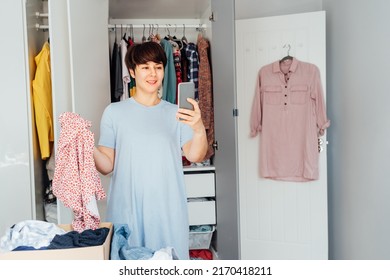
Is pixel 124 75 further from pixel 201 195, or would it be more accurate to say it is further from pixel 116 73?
A: pixel 201 195

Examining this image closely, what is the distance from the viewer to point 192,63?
10.3 feet

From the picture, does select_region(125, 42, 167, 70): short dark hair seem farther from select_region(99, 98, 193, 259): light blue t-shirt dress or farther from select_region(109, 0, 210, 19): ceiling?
select_region(109, 0, 210, 19): ceiling

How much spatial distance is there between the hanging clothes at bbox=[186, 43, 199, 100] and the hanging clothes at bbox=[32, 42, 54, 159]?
1.32 meters

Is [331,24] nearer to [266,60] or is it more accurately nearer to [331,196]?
[266,60]

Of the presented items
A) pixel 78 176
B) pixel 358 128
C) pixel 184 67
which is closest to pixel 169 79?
pixel 184 67

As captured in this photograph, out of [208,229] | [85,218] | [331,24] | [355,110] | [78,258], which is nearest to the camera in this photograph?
[78,258]

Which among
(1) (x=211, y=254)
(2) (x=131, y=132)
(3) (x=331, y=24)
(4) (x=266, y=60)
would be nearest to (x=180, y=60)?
(4) (x=266, y=60)

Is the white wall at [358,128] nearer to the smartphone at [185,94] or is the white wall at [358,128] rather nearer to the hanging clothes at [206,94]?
the hanging clothes at [206,94]

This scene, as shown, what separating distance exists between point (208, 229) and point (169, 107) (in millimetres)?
1761

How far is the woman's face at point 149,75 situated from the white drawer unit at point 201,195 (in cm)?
161

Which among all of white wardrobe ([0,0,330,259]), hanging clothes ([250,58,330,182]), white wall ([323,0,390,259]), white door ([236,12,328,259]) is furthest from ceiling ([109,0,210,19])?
white wall ([323,0,390,259])

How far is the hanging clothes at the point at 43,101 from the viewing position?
6.48 ft

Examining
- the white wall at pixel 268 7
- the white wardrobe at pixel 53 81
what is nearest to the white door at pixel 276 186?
the white wall at pixel 268 7

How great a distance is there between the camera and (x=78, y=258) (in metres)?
1.00
